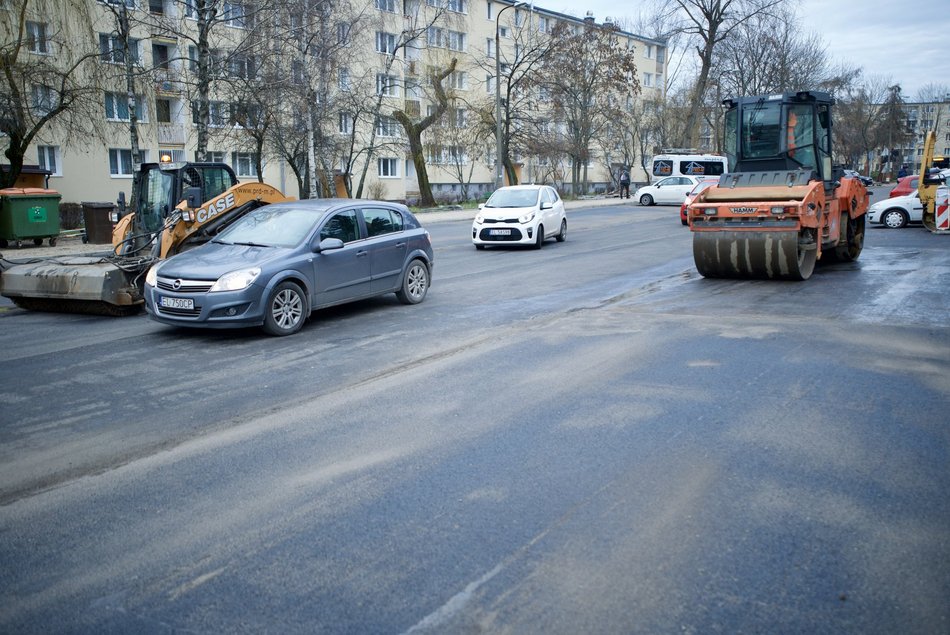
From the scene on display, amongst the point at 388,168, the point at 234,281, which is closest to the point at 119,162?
the point at 388,168

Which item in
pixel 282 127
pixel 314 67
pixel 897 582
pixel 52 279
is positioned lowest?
pixel 897 582

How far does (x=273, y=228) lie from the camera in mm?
10531

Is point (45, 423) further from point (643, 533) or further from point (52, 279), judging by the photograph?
point (52, 279)

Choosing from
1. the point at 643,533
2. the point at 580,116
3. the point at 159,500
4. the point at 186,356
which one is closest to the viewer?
the point at 643,533

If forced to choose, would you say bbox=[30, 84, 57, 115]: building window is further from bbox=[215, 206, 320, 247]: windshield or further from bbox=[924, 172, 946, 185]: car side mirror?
bbox=[924, 172, 946, 185]: car side mirror

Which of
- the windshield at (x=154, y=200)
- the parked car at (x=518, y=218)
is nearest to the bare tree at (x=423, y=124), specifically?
the parked car at (x=518, y=218)

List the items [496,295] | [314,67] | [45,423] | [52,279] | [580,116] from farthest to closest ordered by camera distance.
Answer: [580,116]
[314,67]
[496,295]
[52,279]
[45,423]

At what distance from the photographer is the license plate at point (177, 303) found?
30.1 ft

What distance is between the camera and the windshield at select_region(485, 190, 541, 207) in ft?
70.5

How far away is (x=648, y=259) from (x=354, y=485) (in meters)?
14.0

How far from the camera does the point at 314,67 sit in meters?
31.6

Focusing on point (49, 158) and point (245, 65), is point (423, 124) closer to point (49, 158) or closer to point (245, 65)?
point (245, 65)

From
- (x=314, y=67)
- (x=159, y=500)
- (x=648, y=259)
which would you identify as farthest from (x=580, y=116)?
(x=159, y=500)

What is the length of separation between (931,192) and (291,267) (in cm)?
2149
